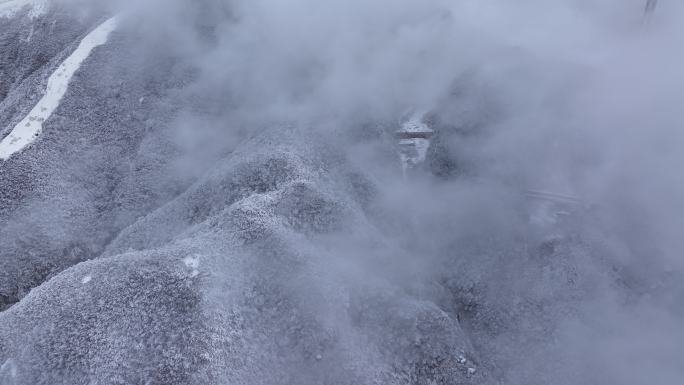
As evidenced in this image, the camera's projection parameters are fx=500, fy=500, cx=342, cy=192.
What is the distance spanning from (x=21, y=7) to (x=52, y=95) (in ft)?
27.6

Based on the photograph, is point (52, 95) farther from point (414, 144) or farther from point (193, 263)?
point (414, 144)

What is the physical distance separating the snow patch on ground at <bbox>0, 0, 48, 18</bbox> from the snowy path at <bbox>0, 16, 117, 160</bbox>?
16.2 ft

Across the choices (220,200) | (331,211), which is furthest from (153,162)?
(331,211)

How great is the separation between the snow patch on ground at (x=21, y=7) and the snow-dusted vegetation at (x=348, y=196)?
7.07ft

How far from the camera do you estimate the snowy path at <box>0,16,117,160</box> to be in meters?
12.2

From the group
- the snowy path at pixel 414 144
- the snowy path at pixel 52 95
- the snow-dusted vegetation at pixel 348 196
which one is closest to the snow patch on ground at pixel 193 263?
the snow-dusted vegetation at pixel 348 196

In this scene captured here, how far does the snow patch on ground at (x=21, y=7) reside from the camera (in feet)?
61.2

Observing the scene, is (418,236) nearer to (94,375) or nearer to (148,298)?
(148,298)

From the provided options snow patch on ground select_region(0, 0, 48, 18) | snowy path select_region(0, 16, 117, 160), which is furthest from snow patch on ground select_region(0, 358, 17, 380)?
snow patch on ground select_region(0, 0, 48, 18)

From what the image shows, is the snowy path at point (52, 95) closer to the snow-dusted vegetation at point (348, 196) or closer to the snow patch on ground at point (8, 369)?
the snow-dusted vegetation at point (348, 196)

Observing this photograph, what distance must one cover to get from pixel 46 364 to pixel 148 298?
5.34 ft

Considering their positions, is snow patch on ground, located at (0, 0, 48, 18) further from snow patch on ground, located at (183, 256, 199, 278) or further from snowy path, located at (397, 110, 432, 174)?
snow patch on ground, located at (183, 256, 199, 278)

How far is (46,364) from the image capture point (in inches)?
283

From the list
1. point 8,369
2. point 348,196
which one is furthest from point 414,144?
point 8,369
